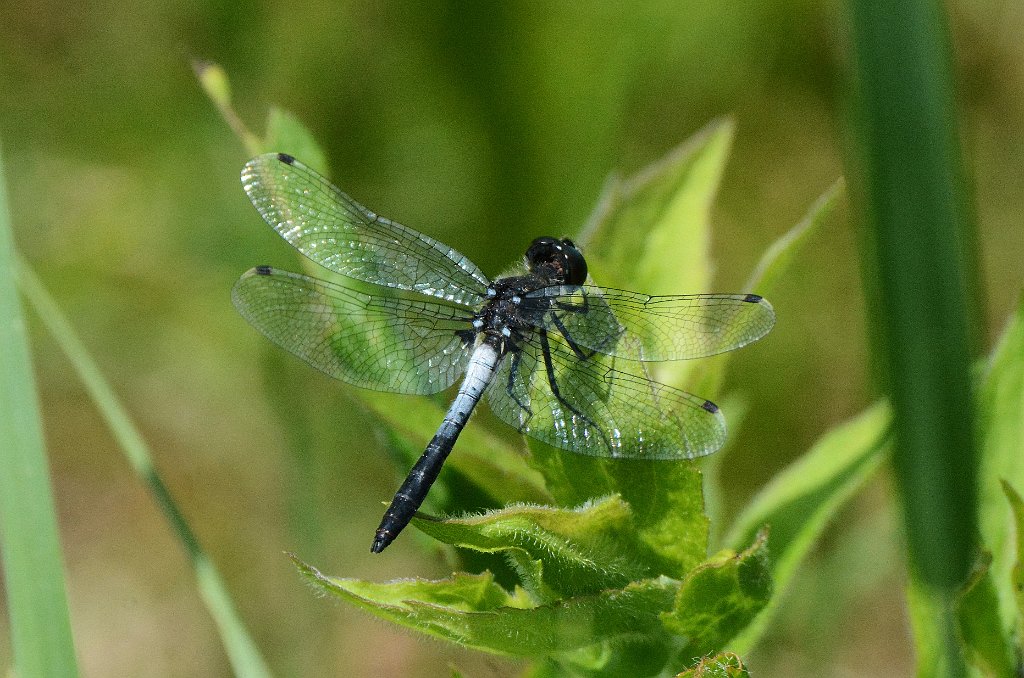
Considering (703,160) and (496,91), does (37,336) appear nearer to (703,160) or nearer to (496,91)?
(496,91)

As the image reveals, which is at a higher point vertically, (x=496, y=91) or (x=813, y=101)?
(x=813, y=101)

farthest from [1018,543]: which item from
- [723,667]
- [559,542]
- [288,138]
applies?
[288,138]

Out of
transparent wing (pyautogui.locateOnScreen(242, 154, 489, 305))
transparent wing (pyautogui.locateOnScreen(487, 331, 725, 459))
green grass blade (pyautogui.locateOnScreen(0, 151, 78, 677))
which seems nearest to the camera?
green grass blade (pyautogui.locateOnScreen(0, 151, 78, 677))

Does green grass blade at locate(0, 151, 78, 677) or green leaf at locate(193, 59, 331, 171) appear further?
green leaf at locate(193, 59, 331, 171)

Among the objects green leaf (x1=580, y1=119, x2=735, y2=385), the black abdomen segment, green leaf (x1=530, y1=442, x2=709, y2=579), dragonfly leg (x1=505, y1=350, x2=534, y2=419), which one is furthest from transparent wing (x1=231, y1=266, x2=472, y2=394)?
green leaf (x1=530, y1=442, x2=709, y2=579)

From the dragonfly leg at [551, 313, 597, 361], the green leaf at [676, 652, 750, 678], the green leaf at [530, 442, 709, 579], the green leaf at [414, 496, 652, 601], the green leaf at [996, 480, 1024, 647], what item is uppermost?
the dragonfly leg at [551, 313, 597, 361]

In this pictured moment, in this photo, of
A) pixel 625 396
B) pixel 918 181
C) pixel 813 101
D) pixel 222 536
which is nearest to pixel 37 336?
pixel 222 536

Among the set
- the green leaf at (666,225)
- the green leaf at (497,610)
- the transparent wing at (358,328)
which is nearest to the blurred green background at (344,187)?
the transparent wing at (358,328)

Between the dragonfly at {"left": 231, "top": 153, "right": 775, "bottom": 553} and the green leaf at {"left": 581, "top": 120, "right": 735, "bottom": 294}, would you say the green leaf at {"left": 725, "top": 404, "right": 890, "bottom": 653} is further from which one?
the green leaf at {"left": 581, "top": 120, "right": 735, "bottom": 294}
